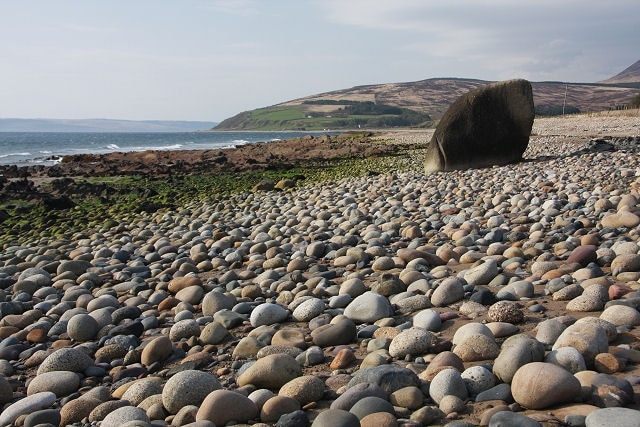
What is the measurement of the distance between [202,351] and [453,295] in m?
1.61

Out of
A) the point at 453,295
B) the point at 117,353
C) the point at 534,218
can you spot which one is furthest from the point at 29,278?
the point at 534,218

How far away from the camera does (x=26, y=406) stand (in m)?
2.93

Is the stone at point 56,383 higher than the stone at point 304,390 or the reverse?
the reverse

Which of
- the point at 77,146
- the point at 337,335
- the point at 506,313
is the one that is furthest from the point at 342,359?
the point at 77,146

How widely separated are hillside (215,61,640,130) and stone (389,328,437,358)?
343 ft

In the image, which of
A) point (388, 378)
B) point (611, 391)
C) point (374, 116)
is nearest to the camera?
point (611, 391)

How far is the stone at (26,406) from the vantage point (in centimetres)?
285

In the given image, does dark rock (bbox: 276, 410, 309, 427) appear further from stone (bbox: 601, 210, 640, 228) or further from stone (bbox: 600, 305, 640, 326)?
stone (bbox: 601, 210, 640, 228)

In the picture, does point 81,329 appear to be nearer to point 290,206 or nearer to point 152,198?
point 290,206

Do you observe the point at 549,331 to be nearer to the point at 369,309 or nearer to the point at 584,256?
the point at 369,309

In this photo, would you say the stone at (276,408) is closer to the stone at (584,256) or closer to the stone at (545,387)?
the stone at (545,387)

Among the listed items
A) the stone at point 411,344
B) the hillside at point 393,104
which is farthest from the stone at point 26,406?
the hillside at point 393,104

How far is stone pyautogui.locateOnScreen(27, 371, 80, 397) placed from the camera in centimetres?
315

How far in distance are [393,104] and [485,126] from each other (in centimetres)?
14117
